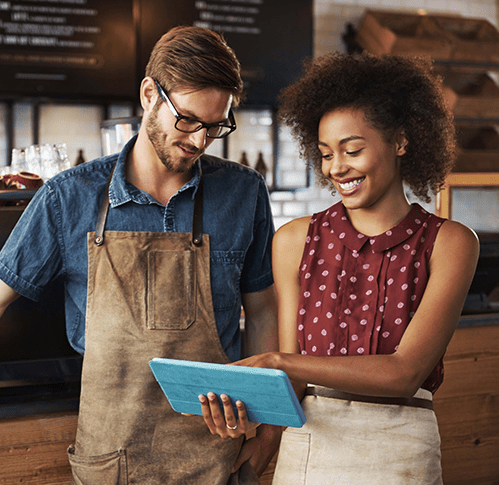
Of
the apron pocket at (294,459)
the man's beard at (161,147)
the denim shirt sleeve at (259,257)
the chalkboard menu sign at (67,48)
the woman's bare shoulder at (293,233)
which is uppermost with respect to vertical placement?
the chalkboard menu sign at (67,48)

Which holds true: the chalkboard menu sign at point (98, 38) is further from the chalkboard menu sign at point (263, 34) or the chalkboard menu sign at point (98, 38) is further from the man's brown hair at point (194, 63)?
the man's brown hair at point (194, 63)

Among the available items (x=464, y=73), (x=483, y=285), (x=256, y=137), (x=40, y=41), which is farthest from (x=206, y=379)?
(x=464, y=73)

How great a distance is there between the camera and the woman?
3.45 ft

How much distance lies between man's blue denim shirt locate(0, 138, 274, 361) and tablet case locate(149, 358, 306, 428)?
0.34 m

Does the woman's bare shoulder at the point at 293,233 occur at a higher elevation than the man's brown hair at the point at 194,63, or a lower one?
lower

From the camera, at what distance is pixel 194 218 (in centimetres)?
134

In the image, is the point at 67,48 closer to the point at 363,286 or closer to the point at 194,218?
the point at 194,218

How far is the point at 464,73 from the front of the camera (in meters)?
3.97

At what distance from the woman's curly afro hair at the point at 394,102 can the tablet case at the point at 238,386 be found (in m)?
0.56

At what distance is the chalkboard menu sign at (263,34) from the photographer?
3.63m

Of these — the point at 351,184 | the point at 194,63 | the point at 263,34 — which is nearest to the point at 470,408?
the point at 351,184

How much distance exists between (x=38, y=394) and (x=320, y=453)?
2.38ft

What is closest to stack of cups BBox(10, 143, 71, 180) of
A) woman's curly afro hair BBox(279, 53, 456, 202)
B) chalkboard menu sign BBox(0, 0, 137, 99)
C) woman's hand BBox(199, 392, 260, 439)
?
woman's curly afro hair BBox(279, 53, 456, 202)

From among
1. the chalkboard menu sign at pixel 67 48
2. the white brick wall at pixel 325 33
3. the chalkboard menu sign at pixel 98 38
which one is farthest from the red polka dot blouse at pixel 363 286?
the white brick wall at pixel 325 33
